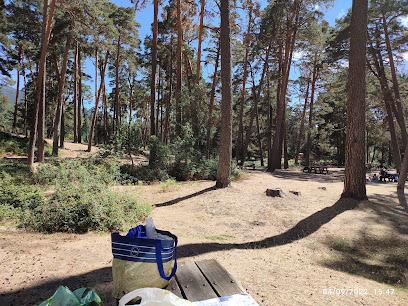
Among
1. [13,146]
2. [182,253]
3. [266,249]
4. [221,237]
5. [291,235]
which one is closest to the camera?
[182,253]

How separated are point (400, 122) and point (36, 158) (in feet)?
77.3

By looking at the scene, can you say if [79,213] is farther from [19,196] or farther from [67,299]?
[67,299]

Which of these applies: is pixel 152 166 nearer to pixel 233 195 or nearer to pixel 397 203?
pixel 233 195

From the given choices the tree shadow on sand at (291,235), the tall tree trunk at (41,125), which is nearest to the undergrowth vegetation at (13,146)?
the tall tree trunk at (41,125)

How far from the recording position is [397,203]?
8977mm

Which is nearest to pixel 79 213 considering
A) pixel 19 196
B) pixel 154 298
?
pixel 19 196

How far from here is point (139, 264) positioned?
1.93 m

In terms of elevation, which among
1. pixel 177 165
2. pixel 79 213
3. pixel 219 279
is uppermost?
pixel 177 165

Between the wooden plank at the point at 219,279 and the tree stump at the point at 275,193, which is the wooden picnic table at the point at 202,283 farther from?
the tree stump at the point at 275,193

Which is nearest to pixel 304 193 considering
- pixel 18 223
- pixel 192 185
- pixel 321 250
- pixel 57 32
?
pixel 192 185

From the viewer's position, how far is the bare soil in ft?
9.70

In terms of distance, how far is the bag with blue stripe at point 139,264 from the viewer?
191 cm

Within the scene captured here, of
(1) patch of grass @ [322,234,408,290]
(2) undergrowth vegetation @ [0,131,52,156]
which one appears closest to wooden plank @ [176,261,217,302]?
(1) patch of grass @ [322,234,408,290]

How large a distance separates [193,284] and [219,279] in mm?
216
